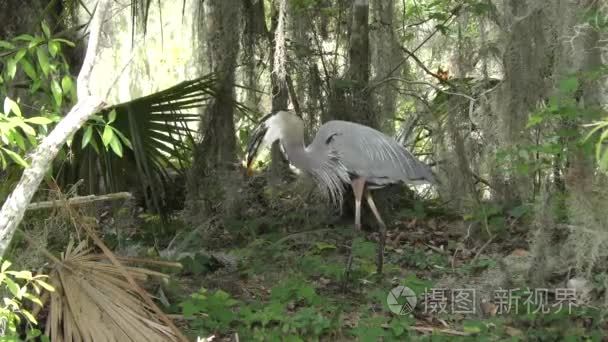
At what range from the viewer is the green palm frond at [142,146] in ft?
16.9

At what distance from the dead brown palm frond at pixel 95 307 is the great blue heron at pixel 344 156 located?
251 centimetres

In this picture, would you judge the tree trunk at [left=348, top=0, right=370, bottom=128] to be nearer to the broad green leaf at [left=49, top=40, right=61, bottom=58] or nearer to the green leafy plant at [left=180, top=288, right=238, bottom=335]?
the green leafy plant at [left=180, top=288, right=238, bottom=335]

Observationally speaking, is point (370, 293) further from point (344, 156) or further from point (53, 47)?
point (53, 47)

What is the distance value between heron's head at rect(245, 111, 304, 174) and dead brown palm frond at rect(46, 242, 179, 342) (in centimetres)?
247

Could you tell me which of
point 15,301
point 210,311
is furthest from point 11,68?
point 210,311

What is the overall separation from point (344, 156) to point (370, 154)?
217 millimetres

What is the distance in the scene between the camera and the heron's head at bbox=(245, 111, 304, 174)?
20.8ft

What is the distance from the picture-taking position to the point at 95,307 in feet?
12.5

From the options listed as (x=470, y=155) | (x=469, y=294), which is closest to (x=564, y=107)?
(x=469, y=294)

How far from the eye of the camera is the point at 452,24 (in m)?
7.17

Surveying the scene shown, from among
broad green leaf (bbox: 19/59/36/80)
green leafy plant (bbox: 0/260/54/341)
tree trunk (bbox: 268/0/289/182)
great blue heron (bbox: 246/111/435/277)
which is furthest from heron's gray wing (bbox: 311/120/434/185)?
broad green leaf (bbox: 19/59/36/80)

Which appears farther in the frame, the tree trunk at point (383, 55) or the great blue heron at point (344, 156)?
the tree trunk at point (383, 55)

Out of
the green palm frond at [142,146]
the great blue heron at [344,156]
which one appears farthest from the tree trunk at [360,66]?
the green palm frond at [142,146]

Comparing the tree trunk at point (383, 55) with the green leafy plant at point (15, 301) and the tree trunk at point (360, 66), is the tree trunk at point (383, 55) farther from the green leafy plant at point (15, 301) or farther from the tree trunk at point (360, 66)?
the green leafy plant at point (15, 301)
